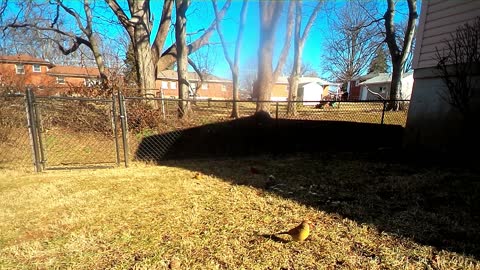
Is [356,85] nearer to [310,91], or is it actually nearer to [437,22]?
[310,91]

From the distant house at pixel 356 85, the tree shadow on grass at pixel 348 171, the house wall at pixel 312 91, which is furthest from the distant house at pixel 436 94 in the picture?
the house wall at pixel 312 91

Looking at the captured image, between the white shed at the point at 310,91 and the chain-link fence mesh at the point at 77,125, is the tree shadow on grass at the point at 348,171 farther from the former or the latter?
the white shed at the point at 310,91

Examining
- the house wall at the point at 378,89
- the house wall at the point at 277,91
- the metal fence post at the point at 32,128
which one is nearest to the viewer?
the house wall at the point at 277,91

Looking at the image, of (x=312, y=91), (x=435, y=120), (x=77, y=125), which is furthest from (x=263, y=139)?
(x=312, y=91)

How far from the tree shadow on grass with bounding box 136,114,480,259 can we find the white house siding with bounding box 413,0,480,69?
197 cm

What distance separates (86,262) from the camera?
1979mm

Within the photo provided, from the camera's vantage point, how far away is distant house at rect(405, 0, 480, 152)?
4332 millimetres

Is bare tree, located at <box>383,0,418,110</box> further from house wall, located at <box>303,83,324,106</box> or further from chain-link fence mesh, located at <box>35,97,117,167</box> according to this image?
house wall, located at <box>303,83,324,106</box>

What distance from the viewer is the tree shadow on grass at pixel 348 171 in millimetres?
2572

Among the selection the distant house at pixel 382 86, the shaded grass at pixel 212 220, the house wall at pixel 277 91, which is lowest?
the shaded grass at pixel 212 220

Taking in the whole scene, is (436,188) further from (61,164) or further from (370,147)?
(61,164)

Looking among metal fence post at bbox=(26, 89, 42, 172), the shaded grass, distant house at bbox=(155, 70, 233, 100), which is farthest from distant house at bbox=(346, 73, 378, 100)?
metal fence post at bbox=(26, 89, 42, 172)

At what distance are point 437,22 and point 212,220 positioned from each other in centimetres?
546

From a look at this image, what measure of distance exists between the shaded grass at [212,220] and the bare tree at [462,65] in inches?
48.5
